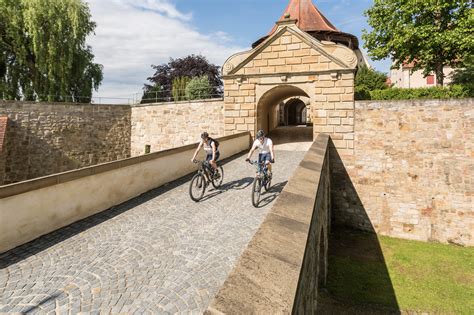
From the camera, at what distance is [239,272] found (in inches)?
82.1

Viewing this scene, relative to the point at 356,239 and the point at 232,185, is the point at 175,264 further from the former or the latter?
the point at 356,239

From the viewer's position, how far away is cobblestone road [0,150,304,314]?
309 cm

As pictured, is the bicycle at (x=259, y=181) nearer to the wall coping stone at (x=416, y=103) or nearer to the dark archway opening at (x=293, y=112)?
the wall coping stone at (x=416, y=103)

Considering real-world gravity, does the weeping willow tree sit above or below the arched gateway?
above

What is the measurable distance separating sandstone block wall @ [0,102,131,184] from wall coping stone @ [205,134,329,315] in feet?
57.3

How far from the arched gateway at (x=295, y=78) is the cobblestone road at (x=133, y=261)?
8527 mm

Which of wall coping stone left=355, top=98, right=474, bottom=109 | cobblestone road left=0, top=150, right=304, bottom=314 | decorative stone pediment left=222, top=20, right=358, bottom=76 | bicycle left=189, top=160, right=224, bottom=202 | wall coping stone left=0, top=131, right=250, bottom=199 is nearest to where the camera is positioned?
cobblestone road left=0, top=150, right=304, bottom=314

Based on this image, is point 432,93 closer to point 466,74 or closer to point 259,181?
point 466,74

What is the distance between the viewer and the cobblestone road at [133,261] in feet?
10.2

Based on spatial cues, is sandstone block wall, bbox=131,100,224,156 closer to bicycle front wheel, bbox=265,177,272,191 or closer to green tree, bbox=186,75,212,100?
green tree, bbox=186,75,212,100

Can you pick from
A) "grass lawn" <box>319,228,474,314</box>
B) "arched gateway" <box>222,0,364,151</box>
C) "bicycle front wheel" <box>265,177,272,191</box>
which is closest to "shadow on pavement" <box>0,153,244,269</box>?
"bicycle front wheel" <box>265,177,272,191</box>

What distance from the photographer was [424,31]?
1691cm

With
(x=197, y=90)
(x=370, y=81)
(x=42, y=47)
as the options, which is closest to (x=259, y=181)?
(x=197, y=90)

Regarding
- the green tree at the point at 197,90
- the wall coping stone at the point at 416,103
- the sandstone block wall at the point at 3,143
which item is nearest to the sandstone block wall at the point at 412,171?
the wall coping stone at the point at 416,103
